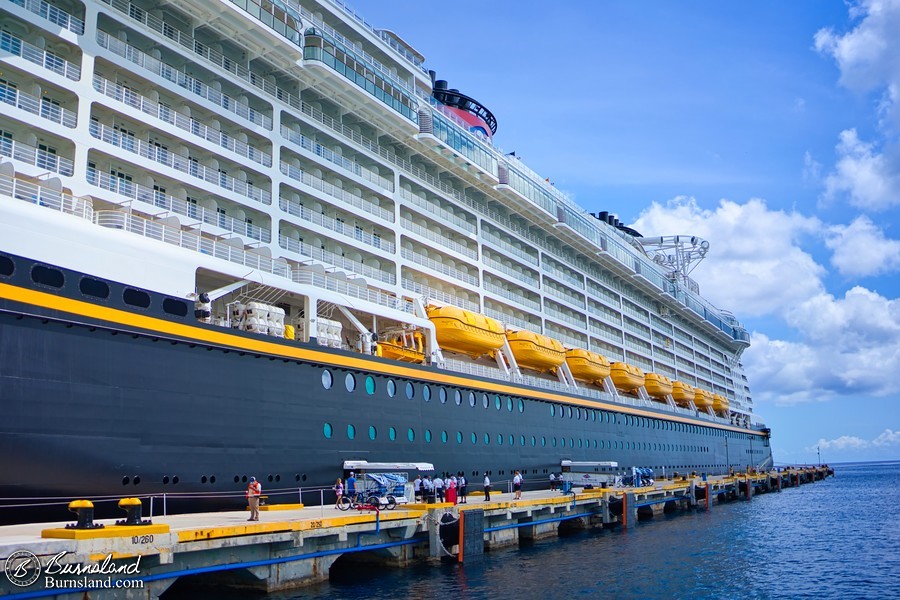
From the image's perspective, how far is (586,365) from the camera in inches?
1702

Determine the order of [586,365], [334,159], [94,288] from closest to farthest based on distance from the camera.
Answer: [94,288] < [334,159] < [586,365]

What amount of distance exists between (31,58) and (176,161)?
4.59 metres

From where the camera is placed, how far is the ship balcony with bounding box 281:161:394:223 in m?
26.1

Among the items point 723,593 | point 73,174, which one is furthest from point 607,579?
point 73,174

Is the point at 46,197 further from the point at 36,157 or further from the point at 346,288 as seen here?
the point at 346,288

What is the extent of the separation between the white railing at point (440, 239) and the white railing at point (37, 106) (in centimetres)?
1514

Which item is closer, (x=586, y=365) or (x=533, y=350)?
(x=533, y=350)

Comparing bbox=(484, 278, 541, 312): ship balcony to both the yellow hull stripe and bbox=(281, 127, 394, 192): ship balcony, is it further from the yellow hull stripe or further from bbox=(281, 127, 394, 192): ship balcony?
bbox=(281, 127, 394, 192): ship balcony

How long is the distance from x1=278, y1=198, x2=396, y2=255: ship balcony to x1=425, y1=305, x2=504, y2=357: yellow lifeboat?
11.3 feet

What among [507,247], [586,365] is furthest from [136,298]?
[586,365]

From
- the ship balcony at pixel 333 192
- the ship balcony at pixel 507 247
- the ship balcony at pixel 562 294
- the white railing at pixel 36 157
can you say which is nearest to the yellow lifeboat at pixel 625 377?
the ship balcony at pixel 562 294

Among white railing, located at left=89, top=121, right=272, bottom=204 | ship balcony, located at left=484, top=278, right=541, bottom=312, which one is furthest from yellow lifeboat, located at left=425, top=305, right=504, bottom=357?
white railing, located at left=89, top=121, right=272, bottom=204
